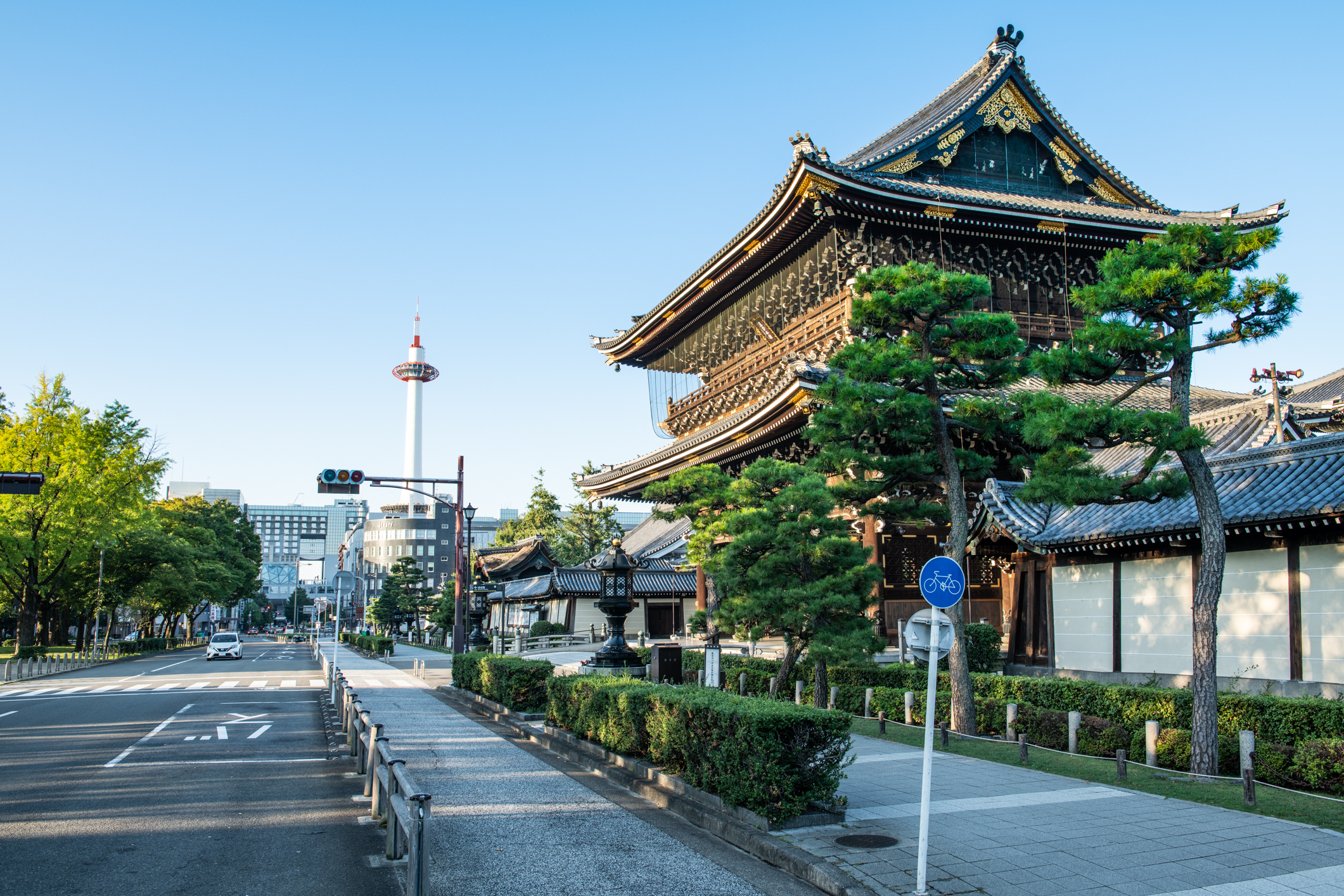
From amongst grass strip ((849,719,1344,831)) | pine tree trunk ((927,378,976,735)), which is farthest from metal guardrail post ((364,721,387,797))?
pine tree trunk ((927,378,976,735))

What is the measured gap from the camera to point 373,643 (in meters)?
51.6

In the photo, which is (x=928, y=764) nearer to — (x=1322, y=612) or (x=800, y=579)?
(x=1322, y=612)

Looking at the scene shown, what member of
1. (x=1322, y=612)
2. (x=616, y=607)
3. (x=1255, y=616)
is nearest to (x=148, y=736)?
(x=616, y=607)

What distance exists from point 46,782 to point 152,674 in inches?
1128

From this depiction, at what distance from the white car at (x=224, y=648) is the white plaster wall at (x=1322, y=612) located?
171 ft

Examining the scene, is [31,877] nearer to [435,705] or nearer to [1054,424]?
[1054,424]

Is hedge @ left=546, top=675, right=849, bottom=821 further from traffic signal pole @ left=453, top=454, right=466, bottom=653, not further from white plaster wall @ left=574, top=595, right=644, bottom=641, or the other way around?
white plaster wall @ left=574, top=595, right=644, bottom=641

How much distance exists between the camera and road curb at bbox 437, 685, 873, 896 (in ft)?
23.4

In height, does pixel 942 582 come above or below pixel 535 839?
above

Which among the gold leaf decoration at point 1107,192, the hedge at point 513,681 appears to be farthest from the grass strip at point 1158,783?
the gold leaf decoration at point 1107,192

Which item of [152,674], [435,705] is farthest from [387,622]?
[435,705]

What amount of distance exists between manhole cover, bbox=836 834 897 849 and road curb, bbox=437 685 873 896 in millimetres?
509

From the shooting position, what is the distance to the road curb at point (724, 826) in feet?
23.4

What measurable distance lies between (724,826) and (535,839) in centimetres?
185
